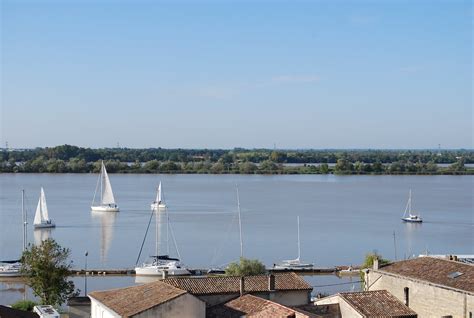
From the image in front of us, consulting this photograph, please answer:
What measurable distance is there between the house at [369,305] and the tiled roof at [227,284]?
87 cm

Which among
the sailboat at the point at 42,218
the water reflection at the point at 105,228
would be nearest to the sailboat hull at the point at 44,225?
the sailboat at the point at 42,218

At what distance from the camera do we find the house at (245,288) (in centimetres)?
1747

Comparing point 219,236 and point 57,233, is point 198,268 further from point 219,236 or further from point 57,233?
point 57,233

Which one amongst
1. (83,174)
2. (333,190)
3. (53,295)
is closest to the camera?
(53,295)

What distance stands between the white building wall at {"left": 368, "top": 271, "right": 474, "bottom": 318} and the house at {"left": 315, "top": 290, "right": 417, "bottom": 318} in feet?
0.83

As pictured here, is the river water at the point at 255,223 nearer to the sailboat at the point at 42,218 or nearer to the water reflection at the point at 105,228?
the water reflection at the point at 105,228

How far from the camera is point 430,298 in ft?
56.3

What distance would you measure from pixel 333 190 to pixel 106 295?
7236cm

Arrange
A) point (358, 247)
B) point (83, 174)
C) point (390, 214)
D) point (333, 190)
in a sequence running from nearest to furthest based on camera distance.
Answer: point (358, 247) → point (390, 214) → point (333, 190) → point (83, 174)

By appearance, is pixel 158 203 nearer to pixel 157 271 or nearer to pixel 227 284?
pixel 157 271

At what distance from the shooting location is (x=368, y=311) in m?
16.8

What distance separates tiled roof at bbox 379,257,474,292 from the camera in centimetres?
1684

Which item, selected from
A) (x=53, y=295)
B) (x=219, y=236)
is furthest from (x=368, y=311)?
(x=219, y=236)

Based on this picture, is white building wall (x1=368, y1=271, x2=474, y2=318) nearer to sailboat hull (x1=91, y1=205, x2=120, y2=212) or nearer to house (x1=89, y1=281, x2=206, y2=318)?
house (x1=89, y1=281, x2=206, y2=318)
